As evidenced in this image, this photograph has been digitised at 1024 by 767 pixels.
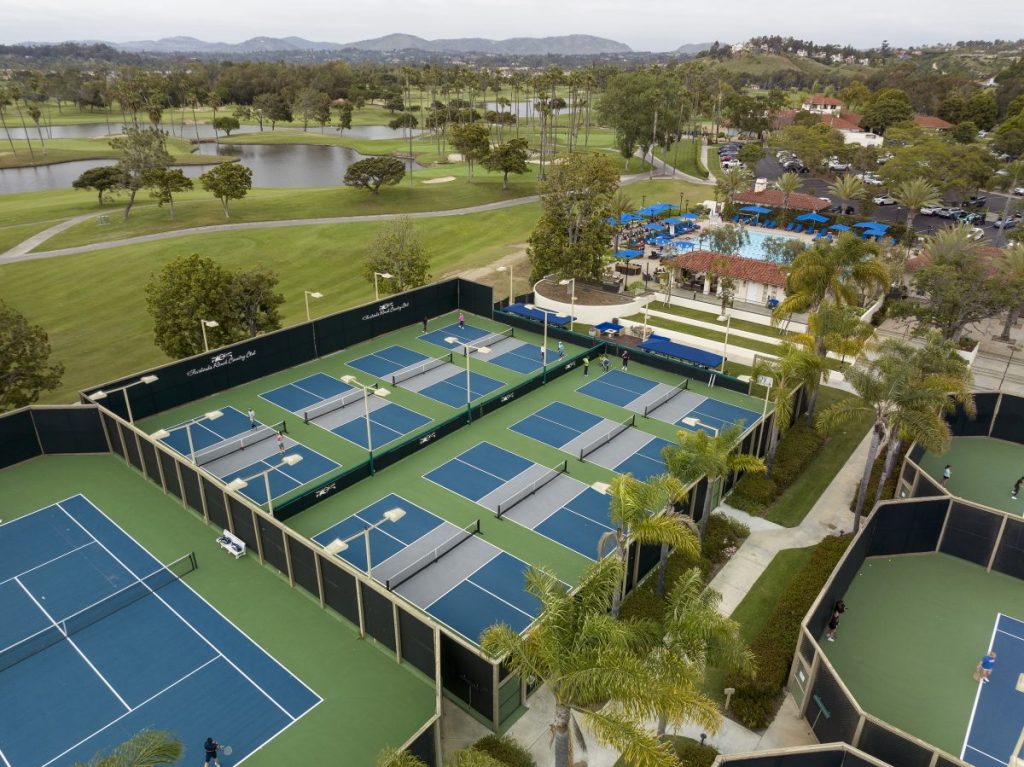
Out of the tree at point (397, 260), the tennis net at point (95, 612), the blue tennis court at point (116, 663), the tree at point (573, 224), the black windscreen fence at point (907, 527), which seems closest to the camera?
the blue tennis court at point (116, 663)

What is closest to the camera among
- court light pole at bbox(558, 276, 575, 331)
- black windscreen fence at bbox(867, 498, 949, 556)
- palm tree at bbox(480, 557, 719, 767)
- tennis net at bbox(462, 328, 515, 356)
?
palm tree at bbox(480, 557, 719, 767)

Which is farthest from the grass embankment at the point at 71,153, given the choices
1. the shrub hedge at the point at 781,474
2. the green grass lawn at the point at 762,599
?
the green grass lawn at the point at 762,599

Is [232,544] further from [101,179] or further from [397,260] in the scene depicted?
[101,179]

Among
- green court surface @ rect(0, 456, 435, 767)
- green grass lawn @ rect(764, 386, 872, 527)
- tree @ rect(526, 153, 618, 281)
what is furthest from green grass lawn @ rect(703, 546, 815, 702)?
tree @ rect(526, 153, 618, 281)

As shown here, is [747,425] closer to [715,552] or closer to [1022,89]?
[715,552]

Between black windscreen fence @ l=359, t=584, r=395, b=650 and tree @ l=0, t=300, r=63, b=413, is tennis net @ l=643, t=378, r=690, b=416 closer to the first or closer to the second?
Answer: black windscreen fence @ l=359, t=584, r=395, b=650

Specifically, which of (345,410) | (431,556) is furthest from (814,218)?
(431,556)

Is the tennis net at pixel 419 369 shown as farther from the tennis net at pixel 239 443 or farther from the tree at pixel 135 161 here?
the tree at pixel 135 161

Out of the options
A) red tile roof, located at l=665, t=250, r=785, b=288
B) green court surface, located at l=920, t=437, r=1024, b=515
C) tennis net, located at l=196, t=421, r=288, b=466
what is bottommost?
green court surface, located at l=920, t=437, r=1024, b=515
